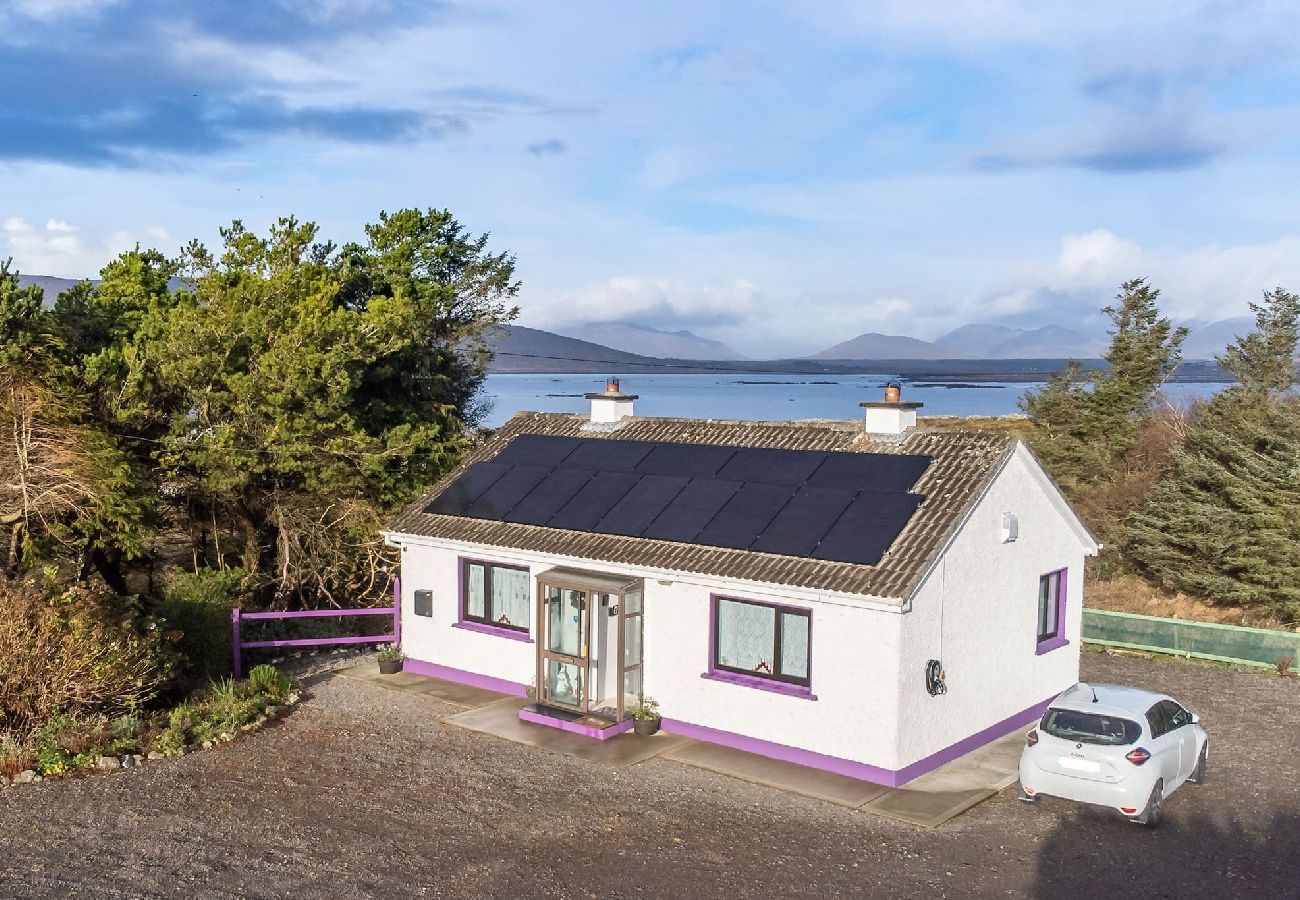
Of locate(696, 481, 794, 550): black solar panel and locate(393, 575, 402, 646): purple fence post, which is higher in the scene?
locate(696, 481, 794, 550): black solar panel

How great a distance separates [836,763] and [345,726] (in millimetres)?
7469

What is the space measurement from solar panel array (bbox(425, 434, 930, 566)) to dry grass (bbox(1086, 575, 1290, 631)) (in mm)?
13610

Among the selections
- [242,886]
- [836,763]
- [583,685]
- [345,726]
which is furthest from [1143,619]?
[242,886]

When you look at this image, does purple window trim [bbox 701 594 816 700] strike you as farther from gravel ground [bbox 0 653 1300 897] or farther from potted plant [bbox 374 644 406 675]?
potted plant [bbox 374 644 406 675]

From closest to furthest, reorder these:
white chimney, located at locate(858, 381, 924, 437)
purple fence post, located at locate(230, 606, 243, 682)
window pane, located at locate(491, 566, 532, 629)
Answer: white chimney, located at locate(858, 381, 924, 437), window pane, located at locate(491, 566, 532, 629), purple fence post, located at locate(230, 606, 243, 682)

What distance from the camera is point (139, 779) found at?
13.9 m

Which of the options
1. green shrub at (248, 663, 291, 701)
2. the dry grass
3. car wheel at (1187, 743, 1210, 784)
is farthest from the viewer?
the dry grass

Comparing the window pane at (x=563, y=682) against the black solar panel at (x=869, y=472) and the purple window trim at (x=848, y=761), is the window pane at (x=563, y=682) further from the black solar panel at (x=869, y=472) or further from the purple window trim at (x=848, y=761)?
the black solar panel at (x=869, y=472)

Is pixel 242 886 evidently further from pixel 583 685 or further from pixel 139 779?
pixel 583 685

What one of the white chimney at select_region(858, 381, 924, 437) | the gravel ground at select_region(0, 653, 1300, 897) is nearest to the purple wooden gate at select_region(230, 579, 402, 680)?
the gravel ground at select_region(0, 653, 1300, 897)

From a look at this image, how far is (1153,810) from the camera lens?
12.9 metres

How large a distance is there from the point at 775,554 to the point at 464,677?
674cm

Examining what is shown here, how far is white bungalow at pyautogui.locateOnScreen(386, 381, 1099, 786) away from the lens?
14.4 metres

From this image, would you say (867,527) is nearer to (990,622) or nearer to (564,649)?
(990,622)
